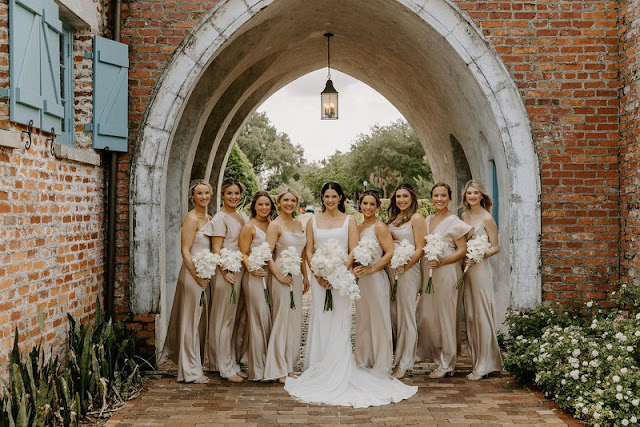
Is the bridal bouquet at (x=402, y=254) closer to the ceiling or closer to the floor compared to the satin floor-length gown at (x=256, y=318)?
closer to the ceiling

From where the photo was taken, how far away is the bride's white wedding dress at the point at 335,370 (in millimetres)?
5566

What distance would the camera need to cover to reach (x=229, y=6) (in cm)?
665

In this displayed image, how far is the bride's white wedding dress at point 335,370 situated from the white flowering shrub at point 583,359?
1201 millimetres

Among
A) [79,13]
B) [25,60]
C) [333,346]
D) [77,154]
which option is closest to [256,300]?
[333,346]

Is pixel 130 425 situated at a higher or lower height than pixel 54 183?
lower

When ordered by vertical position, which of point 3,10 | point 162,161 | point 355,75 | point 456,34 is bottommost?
point 162,161

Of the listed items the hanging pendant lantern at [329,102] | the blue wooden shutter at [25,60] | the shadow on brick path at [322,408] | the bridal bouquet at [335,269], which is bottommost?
the shadow on brick path at [322,408]

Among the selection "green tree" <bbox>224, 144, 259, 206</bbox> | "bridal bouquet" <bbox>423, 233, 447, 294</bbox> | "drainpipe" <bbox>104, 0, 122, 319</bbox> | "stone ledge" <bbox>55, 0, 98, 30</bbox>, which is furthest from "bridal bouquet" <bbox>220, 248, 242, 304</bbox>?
"green tree" <bbox>224, 144, 259, 206</bbox>

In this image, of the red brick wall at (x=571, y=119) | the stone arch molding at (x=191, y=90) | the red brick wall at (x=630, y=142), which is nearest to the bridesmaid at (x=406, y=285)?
the stone arch molding at (x=191, y=90)

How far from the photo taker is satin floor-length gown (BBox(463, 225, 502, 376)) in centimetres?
Result: 630

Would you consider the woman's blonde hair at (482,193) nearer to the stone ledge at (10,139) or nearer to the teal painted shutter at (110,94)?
the teal painted shutter at (110,94)

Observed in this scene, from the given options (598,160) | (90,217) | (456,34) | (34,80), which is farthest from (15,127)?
(598,160)

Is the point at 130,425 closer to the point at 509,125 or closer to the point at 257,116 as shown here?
the point at 509,125

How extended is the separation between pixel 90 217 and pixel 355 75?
23.2 ft
